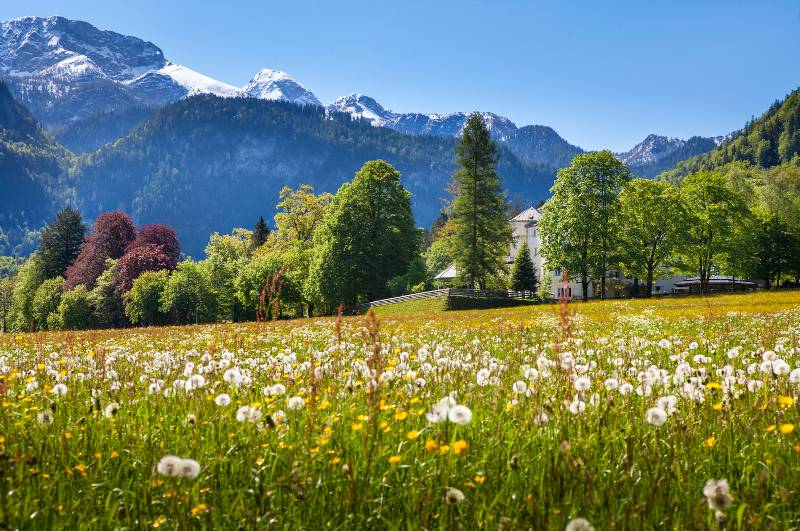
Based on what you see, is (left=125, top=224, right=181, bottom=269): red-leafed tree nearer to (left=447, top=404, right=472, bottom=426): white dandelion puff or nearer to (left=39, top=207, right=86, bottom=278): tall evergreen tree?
(left=39, top=207, right=86, bottom=278): tall evergreen tree

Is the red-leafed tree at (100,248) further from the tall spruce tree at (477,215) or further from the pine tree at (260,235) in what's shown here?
the tall spruce tree at (477,215)

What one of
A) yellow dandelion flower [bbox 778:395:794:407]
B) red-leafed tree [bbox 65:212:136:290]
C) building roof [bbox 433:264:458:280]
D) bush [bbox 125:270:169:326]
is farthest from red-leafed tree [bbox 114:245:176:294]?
yellow dandelion flower [bbox 778:395:794:407]

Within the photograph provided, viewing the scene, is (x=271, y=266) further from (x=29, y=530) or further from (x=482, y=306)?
(x=29, y=530)

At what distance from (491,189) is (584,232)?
13091 millimetres

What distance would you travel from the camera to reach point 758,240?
211 ft

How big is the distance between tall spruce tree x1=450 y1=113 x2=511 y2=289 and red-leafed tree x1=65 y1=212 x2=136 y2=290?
2035 inches

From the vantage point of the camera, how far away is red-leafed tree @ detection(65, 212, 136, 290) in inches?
3172

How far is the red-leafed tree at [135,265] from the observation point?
7050 cm

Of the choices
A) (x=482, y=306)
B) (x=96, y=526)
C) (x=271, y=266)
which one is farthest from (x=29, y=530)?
(x=271, y=266)

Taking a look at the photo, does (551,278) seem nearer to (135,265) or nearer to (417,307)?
(417,307)

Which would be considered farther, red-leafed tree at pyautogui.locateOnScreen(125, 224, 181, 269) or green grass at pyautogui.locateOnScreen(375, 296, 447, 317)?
red-leafed tree at pyautogui.locateOnScreen(125, 224, 181, 269)

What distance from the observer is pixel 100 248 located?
274 feet

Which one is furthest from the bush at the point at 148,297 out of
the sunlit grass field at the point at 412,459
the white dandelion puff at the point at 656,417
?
the white dandelion puff at the point at 656,417

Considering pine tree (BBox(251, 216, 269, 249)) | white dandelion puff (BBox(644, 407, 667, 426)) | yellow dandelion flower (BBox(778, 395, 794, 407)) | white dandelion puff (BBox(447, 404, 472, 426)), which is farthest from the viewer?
pine tree (BBox(251, 216, 269, 249))
